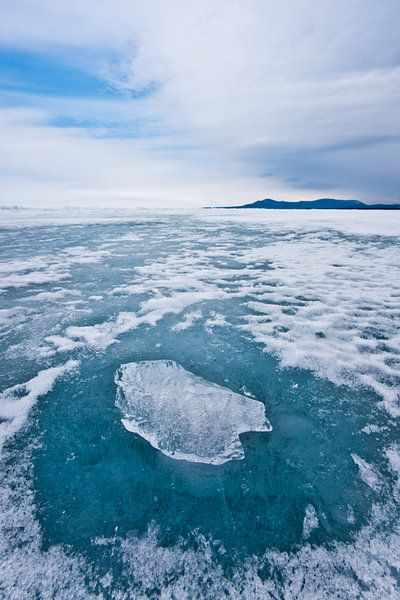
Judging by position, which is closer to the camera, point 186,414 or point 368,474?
point 368,474

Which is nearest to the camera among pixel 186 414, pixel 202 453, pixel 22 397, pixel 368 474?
pixel 368 474

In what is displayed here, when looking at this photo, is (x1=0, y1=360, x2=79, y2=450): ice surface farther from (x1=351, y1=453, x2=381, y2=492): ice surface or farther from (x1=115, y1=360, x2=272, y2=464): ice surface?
(x1=351, y1=453, x2=381, y2=492): ice surface

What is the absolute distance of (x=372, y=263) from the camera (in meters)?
6.58

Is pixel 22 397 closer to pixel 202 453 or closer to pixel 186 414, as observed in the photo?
pixel 186 414

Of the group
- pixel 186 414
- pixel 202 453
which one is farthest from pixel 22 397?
pixel 202 453

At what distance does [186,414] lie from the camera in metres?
1.94

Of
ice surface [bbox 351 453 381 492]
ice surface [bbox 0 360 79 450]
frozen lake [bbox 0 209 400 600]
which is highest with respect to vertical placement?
ice surface [bbox 351 453 381 492]

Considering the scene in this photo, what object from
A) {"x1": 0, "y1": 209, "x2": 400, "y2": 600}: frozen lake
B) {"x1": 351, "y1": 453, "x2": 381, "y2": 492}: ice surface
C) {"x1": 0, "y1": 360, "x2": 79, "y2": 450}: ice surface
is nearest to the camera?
{"x1": 0, "y1": 209, "x2": 400, "y2": 600}: frozen lake

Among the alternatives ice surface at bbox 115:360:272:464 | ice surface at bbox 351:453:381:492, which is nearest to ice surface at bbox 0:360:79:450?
ice surface at bbox 115:360:272:464

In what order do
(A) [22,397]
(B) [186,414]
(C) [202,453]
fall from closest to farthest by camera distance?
1. (C) [202,453]
2. (B) [186,414]
3. (A) [22,397]

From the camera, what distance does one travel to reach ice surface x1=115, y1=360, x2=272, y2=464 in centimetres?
172

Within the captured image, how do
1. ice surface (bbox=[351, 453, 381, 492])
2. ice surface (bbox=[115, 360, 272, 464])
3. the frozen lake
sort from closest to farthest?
the frozen lake → ice surface (bbox=[351, 453, 381, 492]) → ice surface (bbox=[115, 360, 272, 464])

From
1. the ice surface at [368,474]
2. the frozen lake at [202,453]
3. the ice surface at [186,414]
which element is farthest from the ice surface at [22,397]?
the ice surface at [368,474]

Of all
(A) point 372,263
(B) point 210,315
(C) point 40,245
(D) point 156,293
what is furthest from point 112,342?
(C) point 40,245
